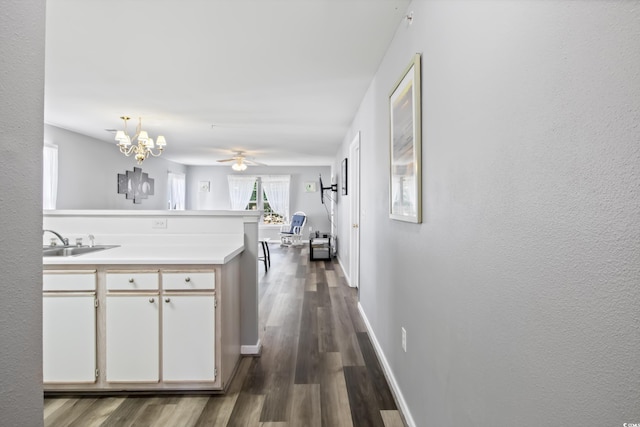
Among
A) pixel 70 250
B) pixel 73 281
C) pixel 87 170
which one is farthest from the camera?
pixel 87 170

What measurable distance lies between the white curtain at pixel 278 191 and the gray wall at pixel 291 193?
5.8 inches

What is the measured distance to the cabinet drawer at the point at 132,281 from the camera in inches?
83.2

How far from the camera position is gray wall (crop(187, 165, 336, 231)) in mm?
10258

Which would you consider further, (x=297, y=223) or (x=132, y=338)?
(x=297, y=223)

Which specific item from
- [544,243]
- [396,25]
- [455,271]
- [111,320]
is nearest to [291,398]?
[111,320]

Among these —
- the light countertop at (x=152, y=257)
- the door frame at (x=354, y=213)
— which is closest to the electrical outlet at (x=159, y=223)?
the light countertop at (x=152, y=257)

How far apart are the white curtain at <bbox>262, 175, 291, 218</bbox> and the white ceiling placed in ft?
17.1

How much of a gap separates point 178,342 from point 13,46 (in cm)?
186

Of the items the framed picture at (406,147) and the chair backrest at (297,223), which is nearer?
the framed picture at (406,147)

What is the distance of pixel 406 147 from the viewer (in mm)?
1913

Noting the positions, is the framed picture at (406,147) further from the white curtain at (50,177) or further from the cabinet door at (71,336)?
the white curtain at (50,177)

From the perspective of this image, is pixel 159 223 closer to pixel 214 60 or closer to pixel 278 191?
pixel 214 60

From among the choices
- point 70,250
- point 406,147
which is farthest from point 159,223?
point 406,147

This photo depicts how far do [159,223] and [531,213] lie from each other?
2650 mm
